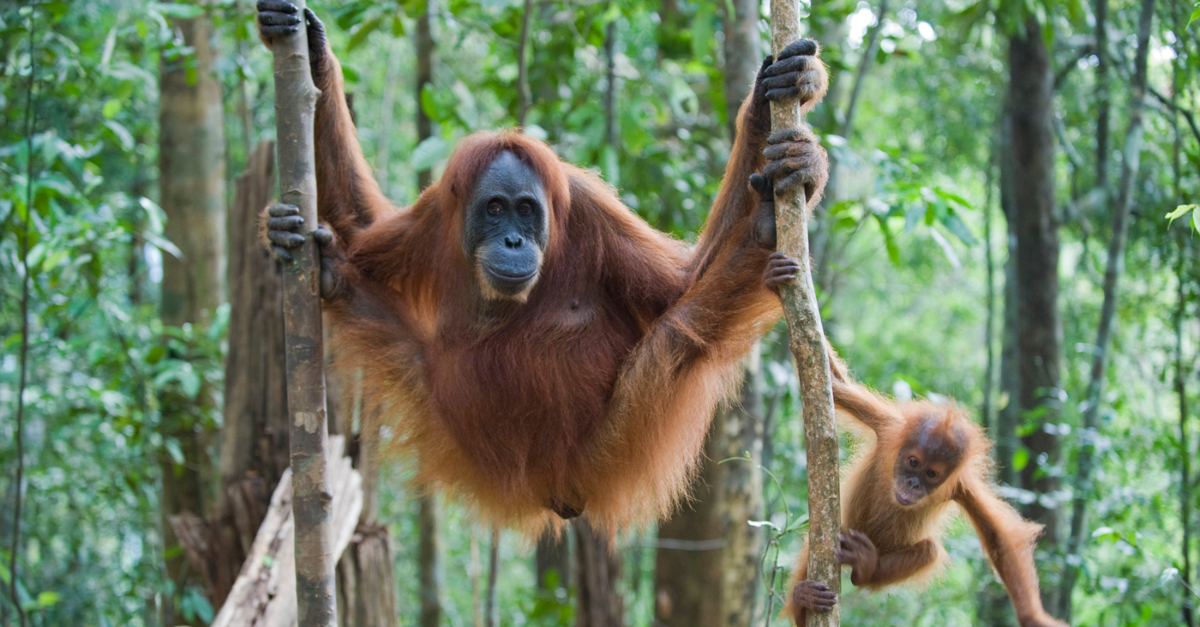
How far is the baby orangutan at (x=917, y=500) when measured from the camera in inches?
129

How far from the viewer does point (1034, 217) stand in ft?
20.7

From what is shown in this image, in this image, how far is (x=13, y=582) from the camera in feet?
14.2

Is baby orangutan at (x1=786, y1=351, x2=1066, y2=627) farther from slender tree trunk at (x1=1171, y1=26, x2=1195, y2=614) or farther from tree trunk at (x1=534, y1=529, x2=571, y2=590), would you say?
tree trunk at (x1=534, y1=529, x2=571, y2=590)

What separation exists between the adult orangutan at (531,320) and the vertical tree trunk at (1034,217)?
3832 mm

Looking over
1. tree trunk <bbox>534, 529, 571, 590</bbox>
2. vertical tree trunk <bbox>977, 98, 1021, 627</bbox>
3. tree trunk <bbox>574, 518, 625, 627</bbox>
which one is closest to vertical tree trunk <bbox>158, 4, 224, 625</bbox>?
tree trunk <bbox>574, 518, 625, 627</bbox>

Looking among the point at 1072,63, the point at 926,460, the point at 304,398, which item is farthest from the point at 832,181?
the point at 304,398

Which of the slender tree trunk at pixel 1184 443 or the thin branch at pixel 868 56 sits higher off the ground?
the thin branch at pixel 868 56

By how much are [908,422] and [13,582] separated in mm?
4390

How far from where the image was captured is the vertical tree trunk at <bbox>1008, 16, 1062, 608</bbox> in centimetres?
618

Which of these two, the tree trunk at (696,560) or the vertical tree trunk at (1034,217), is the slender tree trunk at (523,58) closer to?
the tree trunk at (696,560)

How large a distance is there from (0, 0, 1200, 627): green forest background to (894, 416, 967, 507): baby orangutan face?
2.75ft

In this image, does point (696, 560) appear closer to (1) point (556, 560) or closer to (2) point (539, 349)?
(2) point (539, 349)

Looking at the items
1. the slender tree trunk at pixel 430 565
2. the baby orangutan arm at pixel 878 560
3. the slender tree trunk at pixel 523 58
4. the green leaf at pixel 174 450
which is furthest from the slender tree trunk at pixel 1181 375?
the green leaf at pixel 174 450

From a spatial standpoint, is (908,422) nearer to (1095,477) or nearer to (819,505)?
(819,505)
